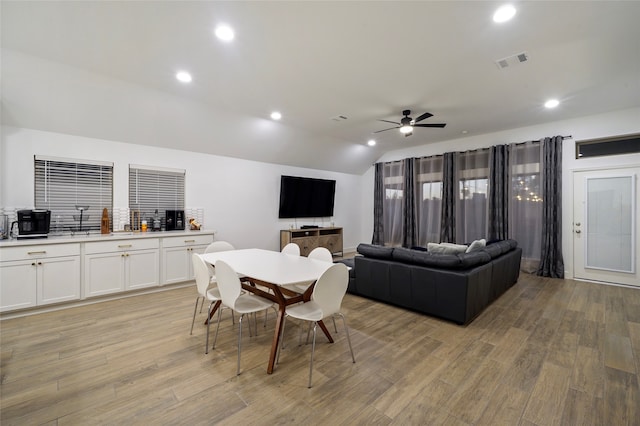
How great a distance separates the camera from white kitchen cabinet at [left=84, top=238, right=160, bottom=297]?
3.65m

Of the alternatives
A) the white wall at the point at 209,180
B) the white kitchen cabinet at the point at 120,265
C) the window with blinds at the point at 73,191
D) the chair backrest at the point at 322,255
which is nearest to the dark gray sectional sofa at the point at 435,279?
the chair backrest at the point at 322,255

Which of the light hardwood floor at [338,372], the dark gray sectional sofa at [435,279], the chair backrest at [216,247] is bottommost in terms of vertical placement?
the light hardwood floor at [338,372]

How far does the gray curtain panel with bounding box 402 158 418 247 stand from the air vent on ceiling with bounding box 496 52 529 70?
4.15 metres

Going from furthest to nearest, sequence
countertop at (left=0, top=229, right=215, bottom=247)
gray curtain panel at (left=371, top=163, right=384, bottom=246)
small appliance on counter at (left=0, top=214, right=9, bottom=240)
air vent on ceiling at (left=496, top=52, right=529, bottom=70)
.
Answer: gray curtain panel at (left=371, top=163, right=384, bottom=246), small appliance on counter at (left=0, top=214, right=9, bottom=240), countertop at (left=0, top=229, right=215, bottom=247), air vent on ceiling at (left=496, top=52, right=529, bottom=70)

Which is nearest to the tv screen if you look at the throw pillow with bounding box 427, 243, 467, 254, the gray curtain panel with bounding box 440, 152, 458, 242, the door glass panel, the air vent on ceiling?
the gray curtain panel with bounding box 440, 152, 458, 242

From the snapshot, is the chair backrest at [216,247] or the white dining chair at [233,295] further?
the chair backrest at [216,247]

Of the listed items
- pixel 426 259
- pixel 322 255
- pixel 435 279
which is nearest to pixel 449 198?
pixel 426 259

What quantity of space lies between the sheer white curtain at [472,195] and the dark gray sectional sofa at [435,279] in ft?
6.66

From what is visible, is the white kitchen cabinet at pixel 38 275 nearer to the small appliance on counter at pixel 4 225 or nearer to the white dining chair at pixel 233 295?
the small appliance on counter at pixel 4 225

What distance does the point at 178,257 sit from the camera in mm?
4430

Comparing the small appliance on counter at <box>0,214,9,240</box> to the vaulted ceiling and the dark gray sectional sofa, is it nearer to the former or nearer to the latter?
the vaulted ceiling

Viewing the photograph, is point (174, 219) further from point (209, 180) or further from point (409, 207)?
point (409, 207)

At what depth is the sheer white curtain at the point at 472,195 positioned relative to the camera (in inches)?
240

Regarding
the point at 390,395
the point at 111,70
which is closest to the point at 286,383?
the point at 390,395
